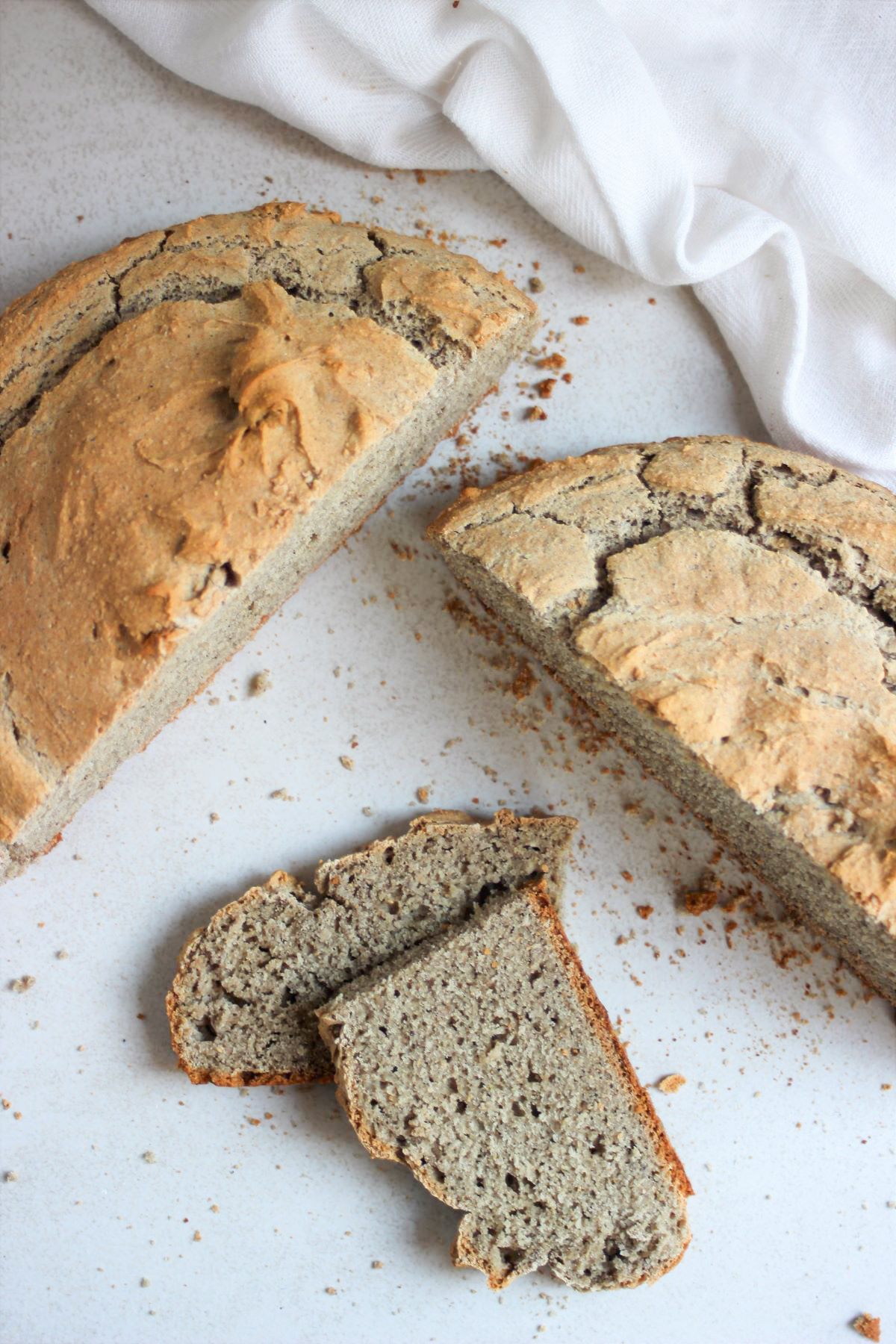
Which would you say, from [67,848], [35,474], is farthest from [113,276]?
[67,848]

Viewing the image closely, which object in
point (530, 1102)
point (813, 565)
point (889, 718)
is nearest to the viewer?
point (889, 718)

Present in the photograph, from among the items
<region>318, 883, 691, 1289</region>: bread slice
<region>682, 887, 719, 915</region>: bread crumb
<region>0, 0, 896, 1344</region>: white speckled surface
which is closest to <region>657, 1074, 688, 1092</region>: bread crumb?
<region>0, 0, 896, 1344</region>: white speckled surface

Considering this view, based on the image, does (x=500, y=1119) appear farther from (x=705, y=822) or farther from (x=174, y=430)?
(x=174, y=430)

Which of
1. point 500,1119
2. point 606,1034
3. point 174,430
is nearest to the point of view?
point 174,430

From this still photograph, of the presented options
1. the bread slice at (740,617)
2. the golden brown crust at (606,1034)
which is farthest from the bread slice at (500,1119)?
the bread slice at (740,617)

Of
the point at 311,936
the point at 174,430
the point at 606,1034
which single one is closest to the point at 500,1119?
the point at 606,1034

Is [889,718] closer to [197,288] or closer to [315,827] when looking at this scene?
[315,827]

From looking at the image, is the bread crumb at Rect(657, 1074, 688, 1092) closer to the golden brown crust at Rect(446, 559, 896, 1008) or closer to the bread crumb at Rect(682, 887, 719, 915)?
the bread crumb at Rect(682, 887, 719, 915)

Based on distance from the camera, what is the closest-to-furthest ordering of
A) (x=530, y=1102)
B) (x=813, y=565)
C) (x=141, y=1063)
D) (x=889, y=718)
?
(x=889, y=718), (x=813, y=565), (x=530, y=1102), (x=141, y=1063)
